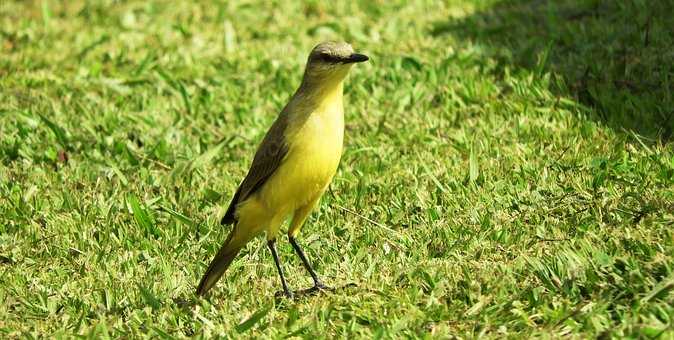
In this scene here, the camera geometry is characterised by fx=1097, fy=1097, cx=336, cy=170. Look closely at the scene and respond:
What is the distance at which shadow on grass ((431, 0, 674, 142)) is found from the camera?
25.7 feet

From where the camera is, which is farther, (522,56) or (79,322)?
(522,56)

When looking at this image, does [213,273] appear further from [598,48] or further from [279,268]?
[598,48]

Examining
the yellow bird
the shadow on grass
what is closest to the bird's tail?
the yellow bird

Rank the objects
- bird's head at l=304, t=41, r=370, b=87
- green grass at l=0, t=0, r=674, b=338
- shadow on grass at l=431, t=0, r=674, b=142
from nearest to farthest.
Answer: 1. green grass at l=0, t=0, r=674, b=338
2. bird's head at l=304, t=41, r=370, b=87
3. shadow on grass at l=431, t=0, r=674, b=142

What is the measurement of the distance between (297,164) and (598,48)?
4.05 metres

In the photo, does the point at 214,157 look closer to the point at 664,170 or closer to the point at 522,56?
the point at 522,56

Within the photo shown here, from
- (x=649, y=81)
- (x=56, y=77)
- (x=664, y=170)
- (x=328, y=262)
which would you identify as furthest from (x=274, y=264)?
(x=56, y=77)

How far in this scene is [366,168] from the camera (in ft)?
25.5

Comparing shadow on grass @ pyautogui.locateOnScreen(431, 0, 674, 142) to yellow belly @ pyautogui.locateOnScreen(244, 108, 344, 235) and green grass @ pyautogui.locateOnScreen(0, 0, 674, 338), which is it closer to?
green grass @ pyautogui.locateOnScreen(0, 0, 674, 338)

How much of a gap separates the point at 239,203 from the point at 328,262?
2.24 ft

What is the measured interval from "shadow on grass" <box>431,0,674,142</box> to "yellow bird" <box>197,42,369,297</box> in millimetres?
2504

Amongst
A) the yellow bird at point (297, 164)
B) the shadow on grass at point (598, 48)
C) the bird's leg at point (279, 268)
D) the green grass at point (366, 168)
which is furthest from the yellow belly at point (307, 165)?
the shadow on grass at point (598, 48)

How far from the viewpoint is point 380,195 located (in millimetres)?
7289

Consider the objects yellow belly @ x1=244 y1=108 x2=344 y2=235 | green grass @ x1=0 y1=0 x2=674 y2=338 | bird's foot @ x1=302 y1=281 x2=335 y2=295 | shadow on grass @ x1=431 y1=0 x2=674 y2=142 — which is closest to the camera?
green grass @ x1=0 y1=0 x2=674 y2=338
